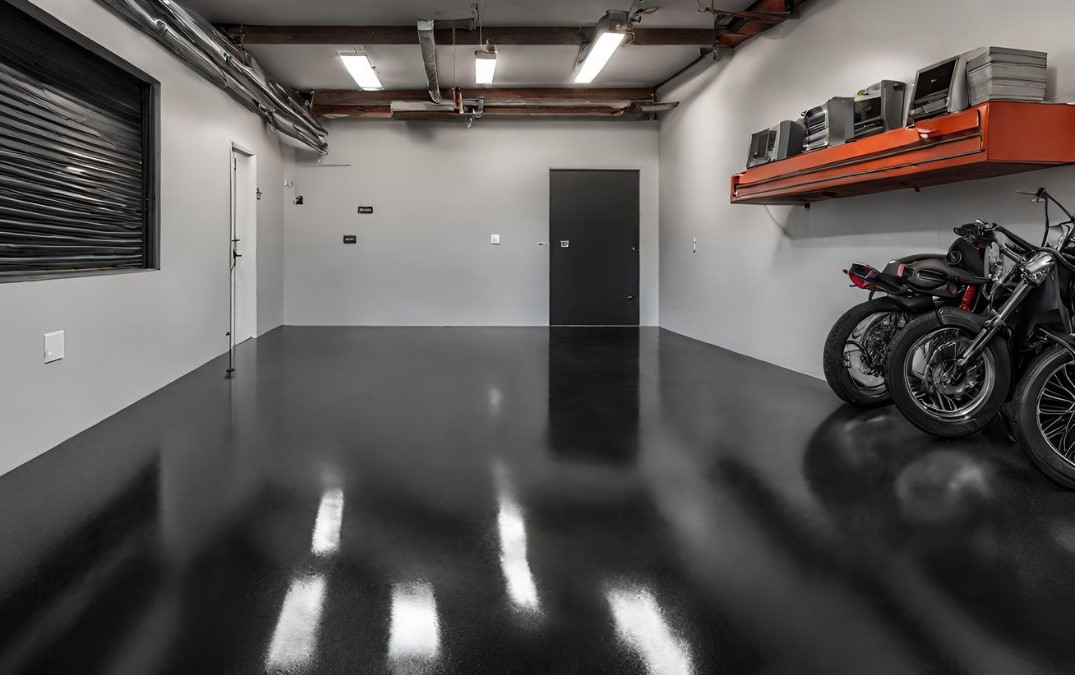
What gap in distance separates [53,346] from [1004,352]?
14.3 feet

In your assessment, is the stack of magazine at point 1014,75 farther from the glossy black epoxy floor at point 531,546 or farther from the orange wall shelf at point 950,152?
the glossy black epoxy floor at point 531,546

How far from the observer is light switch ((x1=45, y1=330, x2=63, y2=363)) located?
318 cm

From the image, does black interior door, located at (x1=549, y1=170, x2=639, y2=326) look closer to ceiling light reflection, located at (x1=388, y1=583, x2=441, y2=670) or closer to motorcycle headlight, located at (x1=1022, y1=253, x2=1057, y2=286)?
motorcycle headlight, located at (x1=1022, y1=253, x2=1057, y2=286)

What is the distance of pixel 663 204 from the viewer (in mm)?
8875

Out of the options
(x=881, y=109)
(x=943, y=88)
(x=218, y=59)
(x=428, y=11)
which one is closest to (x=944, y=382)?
(x=943, y=88)

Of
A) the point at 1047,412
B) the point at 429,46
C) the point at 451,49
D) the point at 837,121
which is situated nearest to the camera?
the point at 1047,412

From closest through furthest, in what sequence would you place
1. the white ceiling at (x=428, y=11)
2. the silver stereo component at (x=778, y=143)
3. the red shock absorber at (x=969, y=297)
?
the red shock absorber at (x=969, y=297)
the silver stereo component at (x=778, y=143)
the white ceiling at (x=428, y=11)

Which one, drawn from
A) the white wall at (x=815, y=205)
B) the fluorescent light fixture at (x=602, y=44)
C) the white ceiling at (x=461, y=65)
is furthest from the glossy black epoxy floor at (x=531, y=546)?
the white ceiling at (x=461, y=65)

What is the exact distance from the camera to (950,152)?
304 centimetres

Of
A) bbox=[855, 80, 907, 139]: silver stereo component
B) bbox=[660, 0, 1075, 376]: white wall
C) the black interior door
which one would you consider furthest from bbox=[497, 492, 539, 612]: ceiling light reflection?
the black interior door

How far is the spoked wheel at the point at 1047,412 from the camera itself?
2.60 meters

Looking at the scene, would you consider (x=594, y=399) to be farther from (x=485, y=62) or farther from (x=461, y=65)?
(x=461, y=65)

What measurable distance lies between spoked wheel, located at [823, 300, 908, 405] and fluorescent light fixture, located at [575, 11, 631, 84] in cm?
283

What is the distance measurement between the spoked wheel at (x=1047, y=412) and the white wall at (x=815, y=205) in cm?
89
